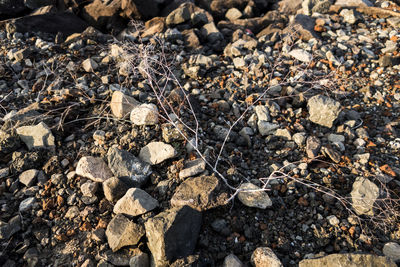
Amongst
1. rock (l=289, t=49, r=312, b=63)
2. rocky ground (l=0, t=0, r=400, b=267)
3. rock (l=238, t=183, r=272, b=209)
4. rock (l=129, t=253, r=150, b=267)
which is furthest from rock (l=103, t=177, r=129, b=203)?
rock (l=289, t=49, r=312, b=63)

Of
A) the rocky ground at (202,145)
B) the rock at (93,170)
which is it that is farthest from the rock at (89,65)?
the rock at (93,170)

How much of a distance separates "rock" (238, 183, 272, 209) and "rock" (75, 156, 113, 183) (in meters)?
1.02

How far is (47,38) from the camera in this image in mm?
3725

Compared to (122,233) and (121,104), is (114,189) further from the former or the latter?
(121,104)

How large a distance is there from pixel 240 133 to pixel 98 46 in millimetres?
2042

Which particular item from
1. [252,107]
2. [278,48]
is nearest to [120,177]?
[252,107]

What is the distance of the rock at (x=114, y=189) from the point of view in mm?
2199

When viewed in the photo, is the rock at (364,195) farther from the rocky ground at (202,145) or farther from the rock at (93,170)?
the rock at (93,170)

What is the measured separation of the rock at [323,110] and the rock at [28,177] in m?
2.38

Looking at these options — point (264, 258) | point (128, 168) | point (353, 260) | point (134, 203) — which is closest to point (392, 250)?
point (353, 260)

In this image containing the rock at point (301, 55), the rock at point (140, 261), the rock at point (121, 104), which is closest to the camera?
the rock at point (140, 261)

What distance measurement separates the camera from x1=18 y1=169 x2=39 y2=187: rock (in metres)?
2.33

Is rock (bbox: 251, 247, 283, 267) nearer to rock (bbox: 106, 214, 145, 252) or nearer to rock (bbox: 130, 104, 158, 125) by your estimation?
rock (bbox: 106, 214, 145, 252)

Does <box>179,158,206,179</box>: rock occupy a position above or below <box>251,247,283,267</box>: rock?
above
